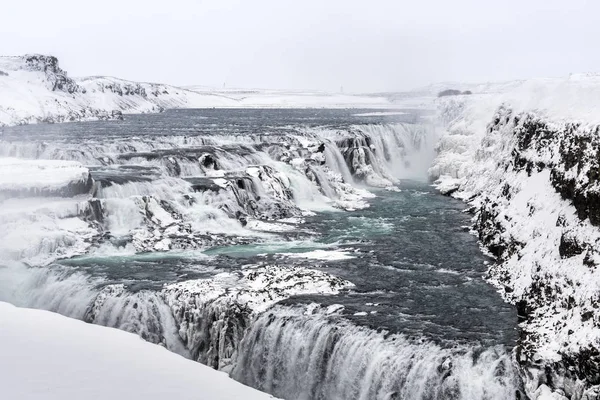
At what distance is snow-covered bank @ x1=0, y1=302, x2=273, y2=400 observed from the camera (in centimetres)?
991

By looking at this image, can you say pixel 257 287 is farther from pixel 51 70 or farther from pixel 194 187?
pixel 51 70

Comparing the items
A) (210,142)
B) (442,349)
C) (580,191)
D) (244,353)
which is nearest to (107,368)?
(244,353)

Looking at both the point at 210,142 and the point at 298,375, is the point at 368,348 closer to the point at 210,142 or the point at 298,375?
the point at 298,375

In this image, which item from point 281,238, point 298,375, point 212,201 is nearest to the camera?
point 298,375

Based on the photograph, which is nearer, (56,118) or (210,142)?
(210,142)

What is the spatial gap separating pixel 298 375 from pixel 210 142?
28.3 m

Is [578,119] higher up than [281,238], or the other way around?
[578,119]

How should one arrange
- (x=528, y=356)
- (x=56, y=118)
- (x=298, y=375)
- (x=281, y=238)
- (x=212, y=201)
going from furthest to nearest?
(x=56, y=118) < (x=212, y=201) < (x=281, y=238) < (x=298, y=375) < (x=528, y=356)

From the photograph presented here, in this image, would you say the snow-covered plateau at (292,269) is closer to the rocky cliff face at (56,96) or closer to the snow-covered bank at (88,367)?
the snow-covered bank at (88,367)

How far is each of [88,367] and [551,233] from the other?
38.1ft

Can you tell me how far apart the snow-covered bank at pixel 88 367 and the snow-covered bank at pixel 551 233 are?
551 cm

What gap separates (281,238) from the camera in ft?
75.6

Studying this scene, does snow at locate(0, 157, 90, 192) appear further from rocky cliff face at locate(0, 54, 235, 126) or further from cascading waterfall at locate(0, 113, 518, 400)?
rocky cliff face at locate(0, 54, 235, 126)

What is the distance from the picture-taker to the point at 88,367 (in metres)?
11.0
